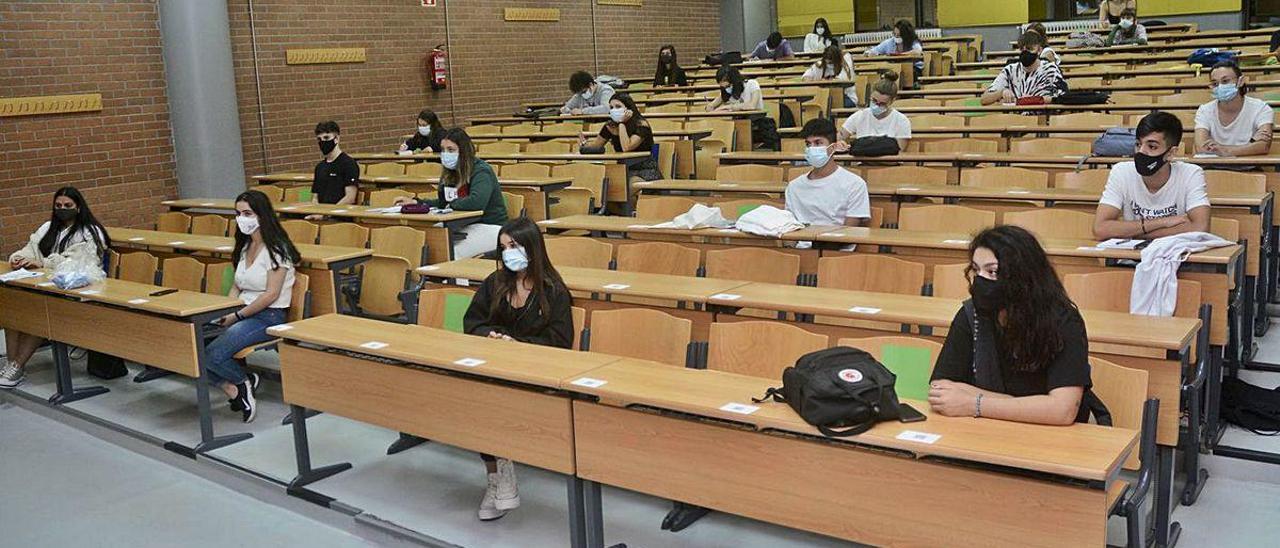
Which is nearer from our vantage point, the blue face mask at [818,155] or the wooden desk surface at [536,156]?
the blue face mask at [818,155]

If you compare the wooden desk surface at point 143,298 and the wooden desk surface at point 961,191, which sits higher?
the wooden desk surface at point 961,191

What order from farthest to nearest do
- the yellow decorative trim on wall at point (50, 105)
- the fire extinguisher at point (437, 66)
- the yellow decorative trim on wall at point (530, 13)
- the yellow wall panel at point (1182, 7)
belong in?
1. the yellow wall panel at point (1182, 7)
2. the yellow decorative trim on wall at point (530, 13)
3. the fire extinguisher at point (437, 66)
4. the yellow decorative trim on wall at point (50, 105)

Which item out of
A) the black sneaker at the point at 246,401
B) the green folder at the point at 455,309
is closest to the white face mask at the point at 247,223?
the black sneaker at the point at 246,401

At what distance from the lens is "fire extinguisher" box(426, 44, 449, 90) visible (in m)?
13.8

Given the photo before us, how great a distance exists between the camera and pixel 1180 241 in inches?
185

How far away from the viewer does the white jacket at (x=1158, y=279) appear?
4.53 m

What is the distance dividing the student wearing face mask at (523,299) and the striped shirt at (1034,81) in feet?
21.9

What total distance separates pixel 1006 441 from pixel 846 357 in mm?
508

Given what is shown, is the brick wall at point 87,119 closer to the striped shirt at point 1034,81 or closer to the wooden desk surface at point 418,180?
the wooden desk surface at point 418,180

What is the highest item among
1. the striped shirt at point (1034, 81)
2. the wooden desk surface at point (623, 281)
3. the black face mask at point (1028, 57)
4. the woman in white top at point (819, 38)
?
the woman in white top at point (819, 38)

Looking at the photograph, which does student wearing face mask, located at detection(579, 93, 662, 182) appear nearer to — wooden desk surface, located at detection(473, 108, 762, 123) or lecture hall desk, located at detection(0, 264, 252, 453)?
wooden desk surface, located at detection(473, 108, 762, 123)

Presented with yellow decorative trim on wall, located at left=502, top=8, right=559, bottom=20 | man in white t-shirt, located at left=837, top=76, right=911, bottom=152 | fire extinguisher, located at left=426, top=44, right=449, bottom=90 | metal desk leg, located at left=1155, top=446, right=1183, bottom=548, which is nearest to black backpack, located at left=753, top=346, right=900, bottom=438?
metal desk leg, located at left=1155, top=446, right=1183, bottom=548

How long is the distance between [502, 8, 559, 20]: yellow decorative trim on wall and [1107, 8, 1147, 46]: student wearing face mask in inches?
295

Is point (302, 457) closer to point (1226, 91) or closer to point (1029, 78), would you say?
point (1226, 91)
